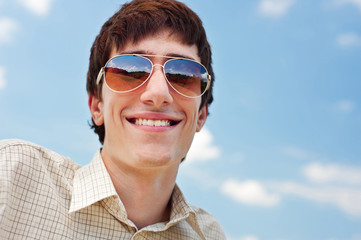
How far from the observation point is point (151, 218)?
376 cm

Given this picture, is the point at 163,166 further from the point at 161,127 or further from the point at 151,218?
the point at 151,218

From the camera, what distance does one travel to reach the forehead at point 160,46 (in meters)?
3.50

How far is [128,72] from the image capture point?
11.3ft

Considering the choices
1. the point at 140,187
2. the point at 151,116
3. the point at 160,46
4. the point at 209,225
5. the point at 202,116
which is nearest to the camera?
the point at 151,116

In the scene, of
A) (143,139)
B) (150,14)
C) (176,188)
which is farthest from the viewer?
(176,188)

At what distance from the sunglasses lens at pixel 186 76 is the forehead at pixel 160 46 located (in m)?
0.09

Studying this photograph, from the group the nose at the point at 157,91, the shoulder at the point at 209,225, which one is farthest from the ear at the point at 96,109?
the shoulder at the point at 209,225

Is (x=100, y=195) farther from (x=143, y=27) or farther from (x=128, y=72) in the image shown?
(x=143, y=27)

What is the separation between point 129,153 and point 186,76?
80cm

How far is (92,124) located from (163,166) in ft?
4.39

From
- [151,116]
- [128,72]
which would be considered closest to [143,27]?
[128,72]

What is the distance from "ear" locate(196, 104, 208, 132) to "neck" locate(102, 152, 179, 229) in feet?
2.06

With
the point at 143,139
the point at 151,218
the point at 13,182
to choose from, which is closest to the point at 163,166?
the point at 143,139

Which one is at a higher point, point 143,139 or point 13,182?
point 143,139
